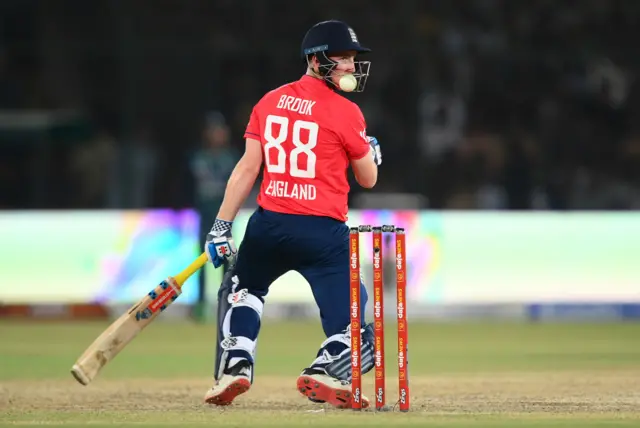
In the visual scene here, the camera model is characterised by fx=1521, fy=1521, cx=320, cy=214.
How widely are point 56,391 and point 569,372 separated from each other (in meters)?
3.35

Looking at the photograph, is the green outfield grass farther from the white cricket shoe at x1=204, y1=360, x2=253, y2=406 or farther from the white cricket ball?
the white cricket ball

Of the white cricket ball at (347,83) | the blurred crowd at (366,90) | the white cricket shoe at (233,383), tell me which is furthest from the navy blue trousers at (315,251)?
the blurred crowd at (366,90)

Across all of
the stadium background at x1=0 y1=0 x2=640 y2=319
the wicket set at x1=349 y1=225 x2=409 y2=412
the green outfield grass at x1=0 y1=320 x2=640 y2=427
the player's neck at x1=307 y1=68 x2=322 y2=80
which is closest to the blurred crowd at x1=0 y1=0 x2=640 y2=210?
the stadium background at x1=0 y1=0 x2=640 y2=319

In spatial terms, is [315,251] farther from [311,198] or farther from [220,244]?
[220,244]

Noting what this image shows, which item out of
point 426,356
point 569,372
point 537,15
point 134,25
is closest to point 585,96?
point 537,15

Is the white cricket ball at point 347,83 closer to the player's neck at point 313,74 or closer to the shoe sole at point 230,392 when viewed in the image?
the player's neck at point 313,74

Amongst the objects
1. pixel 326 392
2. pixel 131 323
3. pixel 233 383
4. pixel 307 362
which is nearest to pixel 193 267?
pixel 131 323

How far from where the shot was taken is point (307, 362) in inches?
424

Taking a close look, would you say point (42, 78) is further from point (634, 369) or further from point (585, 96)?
point (634, 369)

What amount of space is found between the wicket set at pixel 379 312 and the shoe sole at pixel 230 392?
542 mm

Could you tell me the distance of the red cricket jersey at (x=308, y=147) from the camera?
7215mm

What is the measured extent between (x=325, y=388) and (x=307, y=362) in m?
3.62

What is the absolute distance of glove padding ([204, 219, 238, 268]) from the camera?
286 inches

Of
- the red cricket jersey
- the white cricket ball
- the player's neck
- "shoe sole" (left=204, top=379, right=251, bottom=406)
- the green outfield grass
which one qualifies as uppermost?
the player's neck
